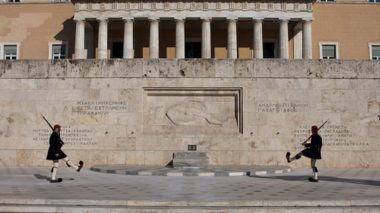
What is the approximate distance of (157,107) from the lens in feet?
63.2

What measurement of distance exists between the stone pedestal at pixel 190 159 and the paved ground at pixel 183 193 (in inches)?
78.2

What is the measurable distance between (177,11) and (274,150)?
1189 inches

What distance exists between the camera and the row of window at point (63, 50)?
5144cm

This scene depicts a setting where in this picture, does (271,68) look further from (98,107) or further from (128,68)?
(98,107)

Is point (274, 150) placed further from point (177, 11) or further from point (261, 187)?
point (177, 11)

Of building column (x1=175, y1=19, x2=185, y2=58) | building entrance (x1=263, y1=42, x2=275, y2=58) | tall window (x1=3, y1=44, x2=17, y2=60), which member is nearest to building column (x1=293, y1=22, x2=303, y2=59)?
building entrance (x1=263, y1=42, x2=275, y2=58)

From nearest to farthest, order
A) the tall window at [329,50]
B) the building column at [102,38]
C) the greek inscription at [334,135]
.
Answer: the greek inscription at [334,135], the building column at [102,38], the tall window at [329,50]

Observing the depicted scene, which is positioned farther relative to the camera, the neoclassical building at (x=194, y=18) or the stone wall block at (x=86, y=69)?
the neoclassical building at (x=194, y=18)

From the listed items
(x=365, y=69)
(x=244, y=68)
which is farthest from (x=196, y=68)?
(x=365, y=69)

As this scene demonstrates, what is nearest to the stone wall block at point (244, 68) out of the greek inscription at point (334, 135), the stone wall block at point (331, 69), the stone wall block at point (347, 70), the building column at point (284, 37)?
the stone wall block at point (331, 69)

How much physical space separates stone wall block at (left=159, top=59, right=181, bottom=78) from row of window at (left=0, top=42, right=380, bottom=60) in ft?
114

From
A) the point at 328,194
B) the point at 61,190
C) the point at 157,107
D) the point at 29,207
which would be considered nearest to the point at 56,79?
the point at 157,107

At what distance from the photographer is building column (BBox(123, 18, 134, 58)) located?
4622cm

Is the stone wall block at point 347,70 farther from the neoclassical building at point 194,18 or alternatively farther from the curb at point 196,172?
the neoclassical building at point 194,18
